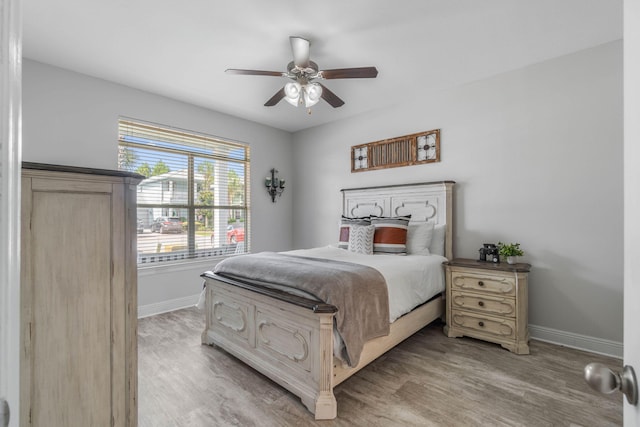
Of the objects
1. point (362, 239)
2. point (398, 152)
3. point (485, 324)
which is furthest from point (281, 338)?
point (398, 152)

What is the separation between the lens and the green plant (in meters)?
2.82

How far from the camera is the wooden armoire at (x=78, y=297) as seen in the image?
1000 millimetres

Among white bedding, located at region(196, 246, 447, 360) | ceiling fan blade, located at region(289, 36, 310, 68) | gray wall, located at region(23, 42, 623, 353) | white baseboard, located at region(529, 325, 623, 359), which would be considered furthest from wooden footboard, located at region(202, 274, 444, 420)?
ceiling fan blade, located at region(289, 36, 310, 68)

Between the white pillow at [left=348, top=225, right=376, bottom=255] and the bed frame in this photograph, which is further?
Answer: the white pillow at [left=348, top=225, right=376, bottom=255]

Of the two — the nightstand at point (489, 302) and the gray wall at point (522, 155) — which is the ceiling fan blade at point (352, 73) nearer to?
the gray wall at point (522, 155)

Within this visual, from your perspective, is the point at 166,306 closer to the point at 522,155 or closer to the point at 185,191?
the point at 185,191

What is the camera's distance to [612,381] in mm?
563

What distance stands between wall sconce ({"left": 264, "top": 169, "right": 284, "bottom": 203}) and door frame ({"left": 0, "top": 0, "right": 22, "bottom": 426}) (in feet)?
14.5

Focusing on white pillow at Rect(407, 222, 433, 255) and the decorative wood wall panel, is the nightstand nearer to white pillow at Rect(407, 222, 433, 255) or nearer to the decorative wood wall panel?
white pillow at Rect(407, 222, 433, 255)

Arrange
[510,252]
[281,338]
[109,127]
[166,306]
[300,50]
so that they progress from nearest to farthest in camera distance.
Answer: [281,338] → [300,50] → [510,252] → [109,127] → [166,306]

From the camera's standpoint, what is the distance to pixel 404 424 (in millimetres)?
1724

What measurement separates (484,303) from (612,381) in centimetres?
245

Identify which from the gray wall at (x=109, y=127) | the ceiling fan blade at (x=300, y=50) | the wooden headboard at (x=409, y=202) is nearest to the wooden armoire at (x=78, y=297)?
the ceiling fan blade at (x=300, y=50)

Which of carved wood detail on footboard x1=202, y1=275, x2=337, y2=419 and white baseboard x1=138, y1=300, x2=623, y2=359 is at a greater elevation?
carved wood detail on footboard x1=202, y1=275, x2=337, y2=419
